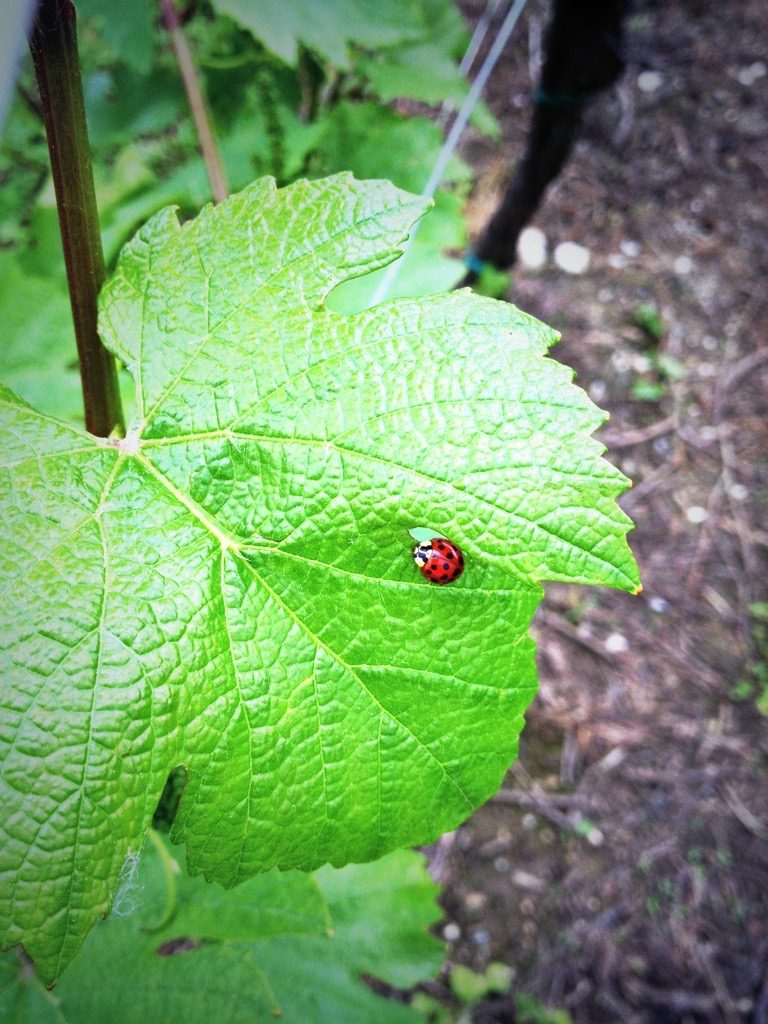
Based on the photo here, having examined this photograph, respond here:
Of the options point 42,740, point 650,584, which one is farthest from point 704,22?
point 42,740

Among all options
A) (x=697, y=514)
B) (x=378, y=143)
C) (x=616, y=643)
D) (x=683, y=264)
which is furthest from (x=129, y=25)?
(x=683, y=264)

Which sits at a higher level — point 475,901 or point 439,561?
point 439,561

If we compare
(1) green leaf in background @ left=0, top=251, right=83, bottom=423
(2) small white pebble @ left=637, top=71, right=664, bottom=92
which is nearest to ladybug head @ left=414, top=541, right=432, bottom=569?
(1) green leaf in background @ left=0, top=251, right=83, bottom=423

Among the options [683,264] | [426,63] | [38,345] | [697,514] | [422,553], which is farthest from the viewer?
[683,264]

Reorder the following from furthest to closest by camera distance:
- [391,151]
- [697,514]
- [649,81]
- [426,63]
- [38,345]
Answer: [649,81], [697,514], [426,63], [391,151], [38,345]

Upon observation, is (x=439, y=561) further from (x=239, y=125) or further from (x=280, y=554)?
(x=239, y=125)

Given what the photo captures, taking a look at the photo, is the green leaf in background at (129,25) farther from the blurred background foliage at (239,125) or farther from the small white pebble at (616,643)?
the small white pebble at (616,643)
